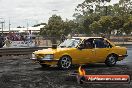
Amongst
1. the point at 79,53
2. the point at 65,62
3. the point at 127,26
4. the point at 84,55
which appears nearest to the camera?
the point at 65,62

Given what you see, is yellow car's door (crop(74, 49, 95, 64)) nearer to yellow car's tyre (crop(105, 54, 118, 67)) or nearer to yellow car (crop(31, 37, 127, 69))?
yellow car (crop(31, 37, 127, 69))

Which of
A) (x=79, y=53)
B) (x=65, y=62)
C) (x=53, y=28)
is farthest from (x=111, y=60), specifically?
(x=53, y=28)

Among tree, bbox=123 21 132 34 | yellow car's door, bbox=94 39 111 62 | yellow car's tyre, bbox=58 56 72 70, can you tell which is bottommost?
yellow car's tyre, bbox=58 56 72 70

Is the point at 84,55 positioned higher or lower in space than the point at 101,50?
lower

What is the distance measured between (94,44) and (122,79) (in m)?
7.46

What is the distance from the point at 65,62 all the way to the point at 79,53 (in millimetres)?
811

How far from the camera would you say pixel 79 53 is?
619 inches

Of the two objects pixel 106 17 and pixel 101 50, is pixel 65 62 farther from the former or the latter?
pixel 106 17

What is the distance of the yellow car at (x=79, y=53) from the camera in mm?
15078

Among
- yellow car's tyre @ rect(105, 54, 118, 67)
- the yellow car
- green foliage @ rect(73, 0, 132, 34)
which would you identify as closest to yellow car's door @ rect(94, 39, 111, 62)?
the yellow car

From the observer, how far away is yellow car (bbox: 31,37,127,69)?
15.1 m

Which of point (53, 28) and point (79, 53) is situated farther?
point (53, 28)

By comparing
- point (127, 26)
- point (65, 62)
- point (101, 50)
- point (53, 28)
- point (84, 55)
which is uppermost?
point (53, 28)

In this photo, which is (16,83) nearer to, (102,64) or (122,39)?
(102,64)
